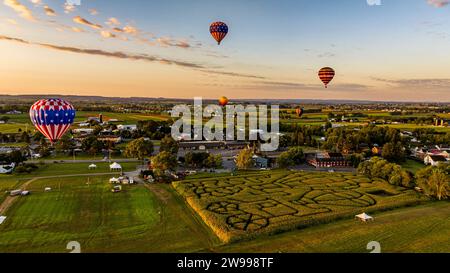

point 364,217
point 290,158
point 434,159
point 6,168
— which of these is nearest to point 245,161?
point 290,158

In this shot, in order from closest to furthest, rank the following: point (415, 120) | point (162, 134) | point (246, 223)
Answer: point (246, 223), point (162, 134), point (415, 120)

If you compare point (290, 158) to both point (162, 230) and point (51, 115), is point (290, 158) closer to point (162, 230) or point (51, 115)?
point (162, 230)

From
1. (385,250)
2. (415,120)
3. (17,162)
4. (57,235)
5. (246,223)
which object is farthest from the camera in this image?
(415,120)

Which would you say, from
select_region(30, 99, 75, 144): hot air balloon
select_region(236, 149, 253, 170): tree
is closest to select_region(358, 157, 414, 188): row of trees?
select_region(236, 149, 253, 170): tree

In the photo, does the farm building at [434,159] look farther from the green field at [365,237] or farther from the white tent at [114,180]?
the white tent at [114,180]

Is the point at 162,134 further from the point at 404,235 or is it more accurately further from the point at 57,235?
the point at 404,235

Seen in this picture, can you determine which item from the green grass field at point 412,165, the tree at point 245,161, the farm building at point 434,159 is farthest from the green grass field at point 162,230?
the farm building at point 434,159
